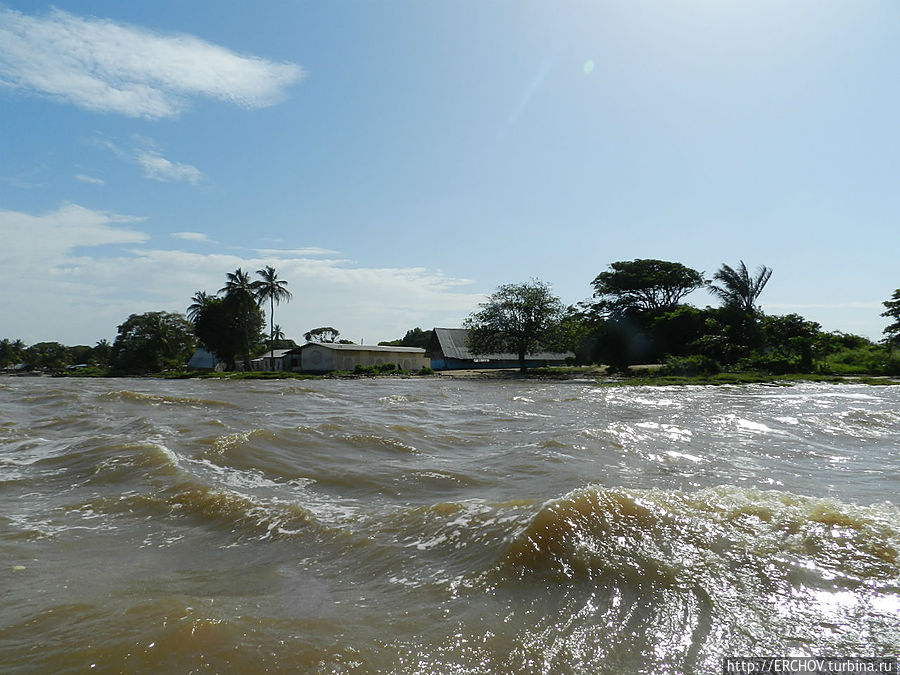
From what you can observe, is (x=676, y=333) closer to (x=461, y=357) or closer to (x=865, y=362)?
(x=865, y=362)

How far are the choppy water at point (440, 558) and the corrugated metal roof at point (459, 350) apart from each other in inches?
1726

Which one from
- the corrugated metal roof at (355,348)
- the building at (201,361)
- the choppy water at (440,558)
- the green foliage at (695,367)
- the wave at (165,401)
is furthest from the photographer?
A: the building at (201,361)

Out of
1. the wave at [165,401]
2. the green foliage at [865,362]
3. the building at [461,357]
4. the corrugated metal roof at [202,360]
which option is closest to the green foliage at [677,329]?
the green foliage at [865,362]

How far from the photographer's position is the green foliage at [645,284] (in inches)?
1871

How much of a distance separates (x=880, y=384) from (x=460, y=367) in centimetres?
3324

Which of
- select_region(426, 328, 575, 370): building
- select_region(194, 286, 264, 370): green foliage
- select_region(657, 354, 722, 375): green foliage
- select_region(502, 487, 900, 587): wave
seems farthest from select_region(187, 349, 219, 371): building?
select_region(502, 487, 900, 587): wave

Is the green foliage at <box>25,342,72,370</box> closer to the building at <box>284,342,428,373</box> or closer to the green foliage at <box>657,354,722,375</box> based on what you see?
the building at <box>284,342,428,373</box>

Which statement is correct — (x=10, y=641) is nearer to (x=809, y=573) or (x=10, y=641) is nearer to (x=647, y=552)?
(x=647, y=552)

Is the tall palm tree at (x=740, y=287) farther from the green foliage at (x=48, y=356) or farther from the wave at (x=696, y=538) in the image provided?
the green foliage at (x=48, y=356)

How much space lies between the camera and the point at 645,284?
155 feet

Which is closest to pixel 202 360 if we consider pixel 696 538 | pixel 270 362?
pixel 270 362

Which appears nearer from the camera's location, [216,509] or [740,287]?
[216,509]

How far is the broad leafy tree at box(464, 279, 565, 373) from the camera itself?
40719 millimetres

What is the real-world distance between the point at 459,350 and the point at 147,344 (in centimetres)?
2949
